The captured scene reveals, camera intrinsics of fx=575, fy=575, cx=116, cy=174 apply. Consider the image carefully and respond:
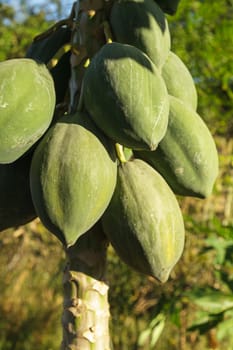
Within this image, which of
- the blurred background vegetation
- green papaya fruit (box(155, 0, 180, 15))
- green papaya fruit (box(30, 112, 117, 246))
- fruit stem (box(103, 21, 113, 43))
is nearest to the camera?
green papaya fruit (box(30, 112, 117, 246))

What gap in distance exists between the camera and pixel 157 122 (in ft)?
3.59

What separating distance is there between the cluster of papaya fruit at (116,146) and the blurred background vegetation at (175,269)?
0.96 meters

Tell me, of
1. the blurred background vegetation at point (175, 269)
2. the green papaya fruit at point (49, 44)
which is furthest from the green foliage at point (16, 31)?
the green papaya fruit at point (49, 44)

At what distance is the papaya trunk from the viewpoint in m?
1.22

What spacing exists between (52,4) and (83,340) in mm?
3528

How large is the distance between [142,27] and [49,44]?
0.84ft

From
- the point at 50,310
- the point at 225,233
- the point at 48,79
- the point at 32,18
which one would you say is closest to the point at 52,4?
the point at 32,18

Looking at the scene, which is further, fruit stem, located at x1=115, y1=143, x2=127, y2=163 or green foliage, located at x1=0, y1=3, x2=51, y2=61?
green foliage, located at x1=0, y1=3, x2=51, y2=61

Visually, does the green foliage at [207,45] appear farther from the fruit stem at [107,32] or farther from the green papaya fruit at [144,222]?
the green papaya fruit at [144,222]

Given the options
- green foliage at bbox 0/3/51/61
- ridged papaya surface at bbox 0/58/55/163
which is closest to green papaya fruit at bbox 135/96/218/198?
ridged papaya surface at bbox 0/58/55/163

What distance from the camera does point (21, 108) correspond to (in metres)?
1.10

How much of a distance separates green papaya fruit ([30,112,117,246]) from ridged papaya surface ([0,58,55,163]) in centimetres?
4

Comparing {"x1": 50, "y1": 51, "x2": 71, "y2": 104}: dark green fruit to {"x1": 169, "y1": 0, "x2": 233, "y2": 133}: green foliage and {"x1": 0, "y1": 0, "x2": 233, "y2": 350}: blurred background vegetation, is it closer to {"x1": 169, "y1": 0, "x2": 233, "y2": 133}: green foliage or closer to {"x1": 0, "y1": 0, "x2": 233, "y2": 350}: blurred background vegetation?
{"x1": 0, "y1": 0, "x2": 233, "y2": 350}: blurred background vegetation

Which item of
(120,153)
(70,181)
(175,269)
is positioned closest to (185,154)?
(120,153)
